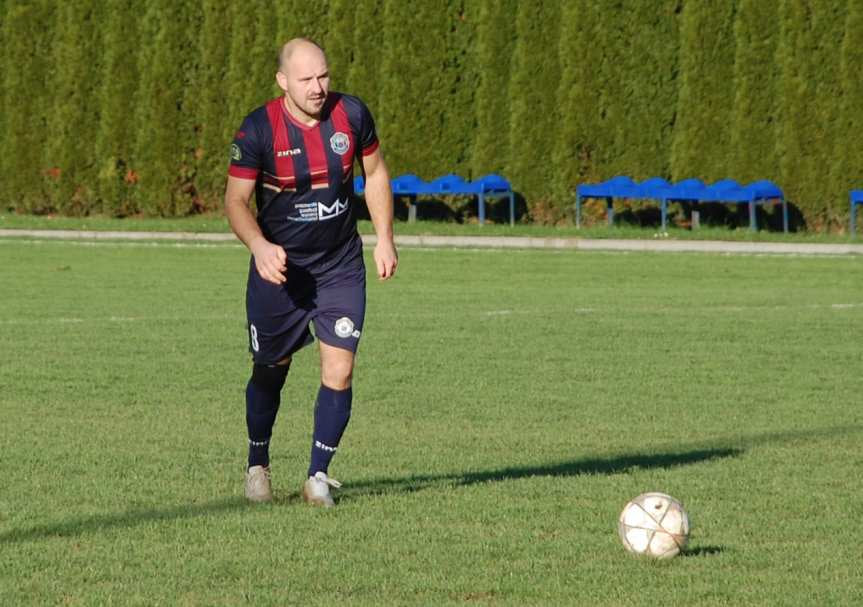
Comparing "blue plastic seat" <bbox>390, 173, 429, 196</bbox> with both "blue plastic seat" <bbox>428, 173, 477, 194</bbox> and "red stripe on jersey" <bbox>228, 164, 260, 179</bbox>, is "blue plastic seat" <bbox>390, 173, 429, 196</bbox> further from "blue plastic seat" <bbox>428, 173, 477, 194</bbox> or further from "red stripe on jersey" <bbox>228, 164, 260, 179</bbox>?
"red stripe on jersey" <bbox>228, 164, 260, 179</bbox>

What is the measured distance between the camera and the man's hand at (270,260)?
758 cm

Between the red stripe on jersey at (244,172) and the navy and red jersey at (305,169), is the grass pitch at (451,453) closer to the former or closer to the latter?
the navy and red jersey at (305,169)

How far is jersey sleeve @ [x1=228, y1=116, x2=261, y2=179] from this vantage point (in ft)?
25.7

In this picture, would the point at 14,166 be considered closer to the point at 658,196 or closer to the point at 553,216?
the point at 553,216

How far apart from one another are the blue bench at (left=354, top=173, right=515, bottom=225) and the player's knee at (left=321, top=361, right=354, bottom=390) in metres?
24.7

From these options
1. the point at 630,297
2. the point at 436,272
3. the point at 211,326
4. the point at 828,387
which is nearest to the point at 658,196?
the point at 436,272

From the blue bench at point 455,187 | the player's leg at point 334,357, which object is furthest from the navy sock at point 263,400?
the blue bench at point 455,187

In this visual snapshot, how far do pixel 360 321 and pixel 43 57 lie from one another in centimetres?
3005

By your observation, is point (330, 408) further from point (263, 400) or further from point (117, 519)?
point (117, 519)

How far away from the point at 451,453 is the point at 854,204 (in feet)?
76.9

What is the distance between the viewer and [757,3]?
3262 cm

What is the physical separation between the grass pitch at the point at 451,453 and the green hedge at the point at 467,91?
12.9 metres

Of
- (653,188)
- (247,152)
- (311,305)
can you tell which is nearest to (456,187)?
(653,188)

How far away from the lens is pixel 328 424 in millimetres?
8203
